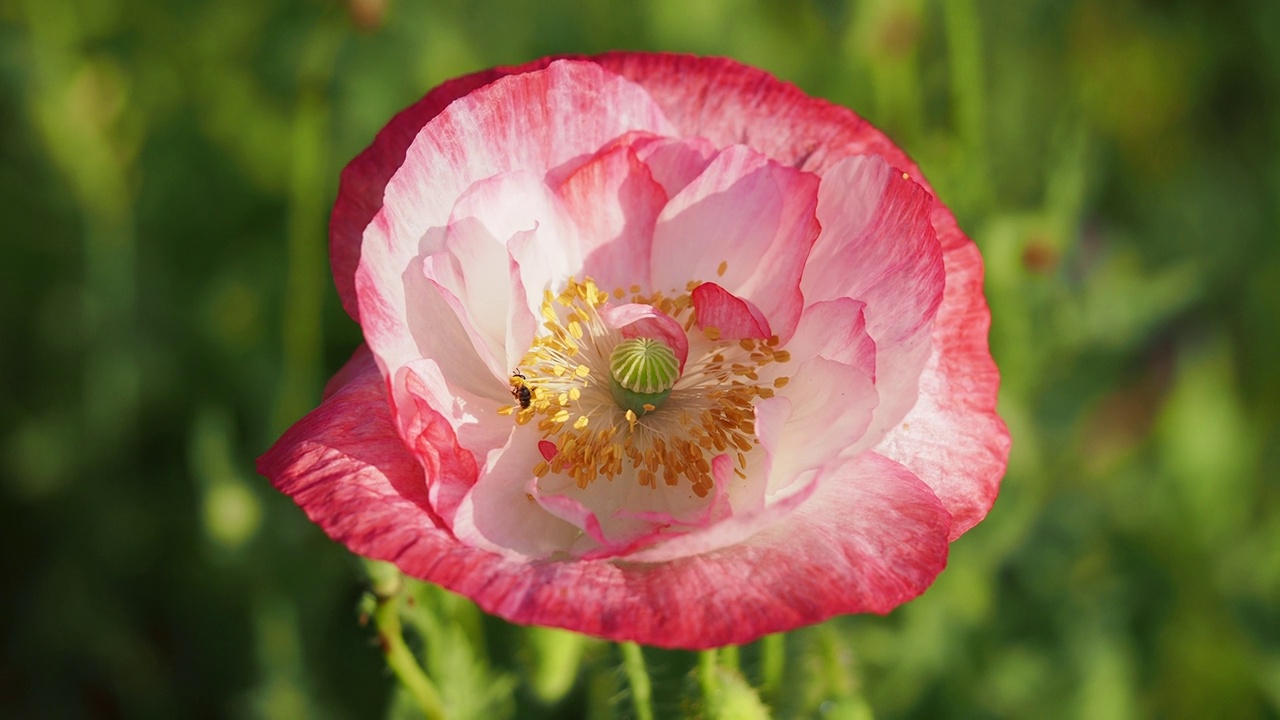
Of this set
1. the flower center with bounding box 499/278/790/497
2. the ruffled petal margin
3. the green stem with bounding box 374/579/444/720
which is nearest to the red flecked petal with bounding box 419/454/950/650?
the ruffled petal margin

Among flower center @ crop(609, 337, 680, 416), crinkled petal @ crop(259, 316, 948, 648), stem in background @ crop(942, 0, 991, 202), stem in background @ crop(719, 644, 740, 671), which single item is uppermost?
stem in background @ crop(942, 0, 991, 202)

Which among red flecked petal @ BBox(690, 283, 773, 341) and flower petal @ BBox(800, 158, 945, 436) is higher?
flower petal @ BBox(800, 158, 945, 436)

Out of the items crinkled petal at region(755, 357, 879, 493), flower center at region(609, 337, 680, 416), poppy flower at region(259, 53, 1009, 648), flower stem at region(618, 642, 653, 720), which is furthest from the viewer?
flower center at region(609, 337, 680, 416)

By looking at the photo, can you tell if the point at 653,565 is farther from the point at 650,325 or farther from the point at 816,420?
the point at 650,325

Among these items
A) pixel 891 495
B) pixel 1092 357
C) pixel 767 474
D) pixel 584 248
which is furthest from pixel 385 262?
pixel 1092 357

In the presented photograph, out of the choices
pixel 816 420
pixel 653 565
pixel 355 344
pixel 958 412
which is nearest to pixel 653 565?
pixel 653 565

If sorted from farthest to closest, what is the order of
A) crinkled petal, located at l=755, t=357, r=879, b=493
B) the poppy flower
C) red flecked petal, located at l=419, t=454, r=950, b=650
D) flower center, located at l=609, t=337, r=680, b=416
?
flower center, located at l=609, t=337, r=680, b=416 → crinkled petal, located at l=755, t=357, r=879, b=493 → the poppy flower → red flecked petal, located at l=419, t=454, r=950, b=650

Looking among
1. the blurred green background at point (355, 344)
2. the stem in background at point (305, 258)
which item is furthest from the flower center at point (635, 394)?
the stem in background at point (305, 258)

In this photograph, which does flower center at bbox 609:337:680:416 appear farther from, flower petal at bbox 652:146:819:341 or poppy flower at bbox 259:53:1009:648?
flower petal at bbox 652:146:819:341

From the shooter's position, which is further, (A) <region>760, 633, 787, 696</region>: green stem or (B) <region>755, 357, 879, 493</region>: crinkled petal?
(A) <region>760, 633, 787, 696</region>: green stem
